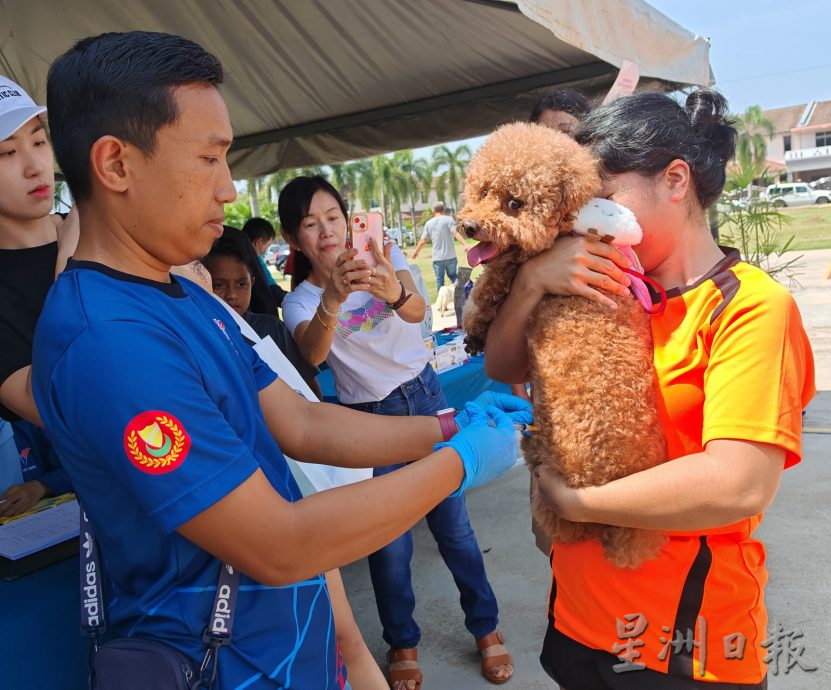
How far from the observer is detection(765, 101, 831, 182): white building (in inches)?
2404

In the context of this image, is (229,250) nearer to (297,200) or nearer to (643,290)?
(297,200)

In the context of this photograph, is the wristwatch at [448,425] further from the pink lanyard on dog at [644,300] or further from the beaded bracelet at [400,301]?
the beaded bracelet at [400,301]

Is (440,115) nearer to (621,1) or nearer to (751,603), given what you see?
(621,1)

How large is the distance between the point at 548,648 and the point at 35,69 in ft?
18.3

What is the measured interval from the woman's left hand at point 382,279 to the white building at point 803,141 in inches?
2530

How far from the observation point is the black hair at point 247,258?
3.39 m

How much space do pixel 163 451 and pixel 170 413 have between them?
6cm

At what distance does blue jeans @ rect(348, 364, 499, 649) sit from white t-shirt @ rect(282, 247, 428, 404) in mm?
62


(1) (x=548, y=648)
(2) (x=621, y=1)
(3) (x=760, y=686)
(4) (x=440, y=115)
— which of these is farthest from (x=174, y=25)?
(3) (x=760, y=686)

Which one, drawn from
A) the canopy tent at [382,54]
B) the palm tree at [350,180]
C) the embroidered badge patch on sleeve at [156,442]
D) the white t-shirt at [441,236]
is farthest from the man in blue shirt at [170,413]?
the palm tree at [350,180]

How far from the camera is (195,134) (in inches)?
44.9

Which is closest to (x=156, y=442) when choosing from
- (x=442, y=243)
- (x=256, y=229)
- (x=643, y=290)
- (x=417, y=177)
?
(x=643, y=290)

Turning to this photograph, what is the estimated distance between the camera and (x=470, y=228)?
4.22 ft

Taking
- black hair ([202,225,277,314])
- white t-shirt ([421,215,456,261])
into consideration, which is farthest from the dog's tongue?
white t-shirt ([421,215,456,261])
